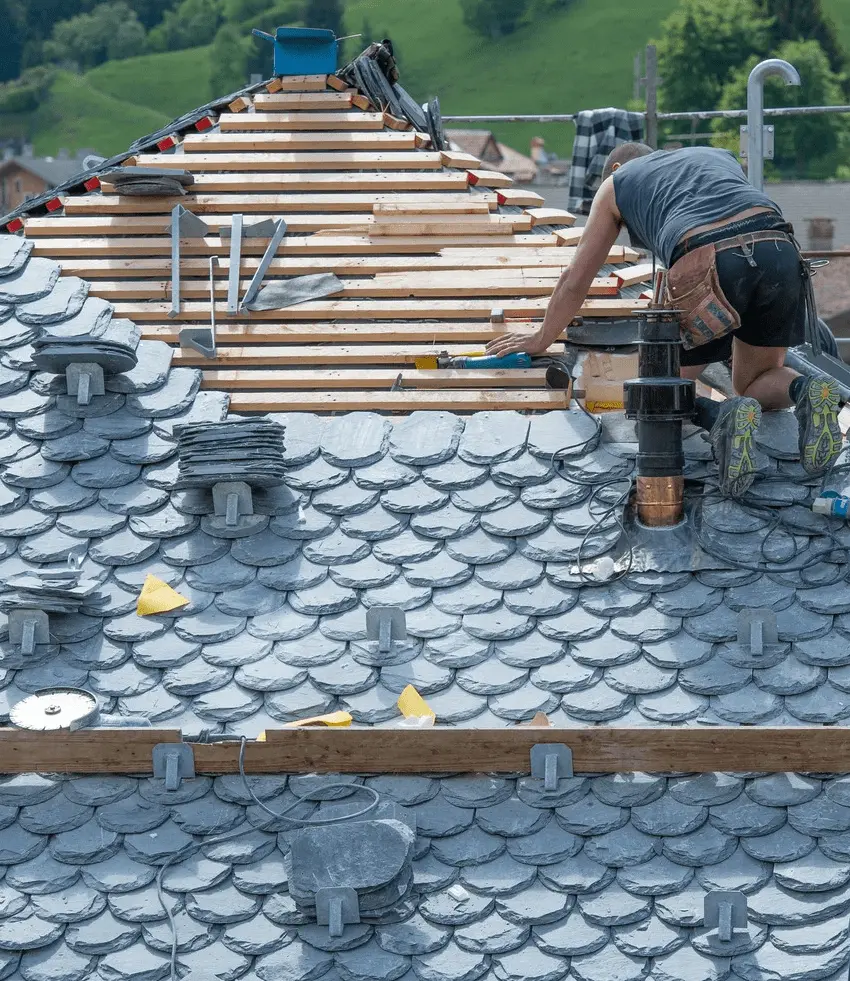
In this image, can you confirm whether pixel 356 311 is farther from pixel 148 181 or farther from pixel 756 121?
pixel 756 121

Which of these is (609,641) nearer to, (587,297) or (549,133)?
(587,297)

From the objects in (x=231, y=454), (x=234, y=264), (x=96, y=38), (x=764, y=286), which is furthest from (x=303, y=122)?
(x=96, y=38)

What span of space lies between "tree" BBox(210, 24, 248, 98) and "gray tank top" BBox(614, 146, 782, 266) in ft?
333

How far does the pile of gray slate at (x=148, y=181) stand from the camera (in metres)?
7.56

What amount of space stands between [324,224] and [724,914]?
4.12 metres

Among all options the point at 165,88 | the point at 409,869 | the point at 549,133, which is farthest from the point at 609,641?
the point at 165,88

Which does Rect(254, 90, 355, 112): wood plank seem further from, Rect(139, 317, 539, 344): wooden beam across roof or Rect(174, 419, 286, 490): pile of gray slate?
Rect(174, 419, 286, 490): pile of gray slate

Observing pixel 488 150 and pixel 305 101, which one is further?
pixel 488 150

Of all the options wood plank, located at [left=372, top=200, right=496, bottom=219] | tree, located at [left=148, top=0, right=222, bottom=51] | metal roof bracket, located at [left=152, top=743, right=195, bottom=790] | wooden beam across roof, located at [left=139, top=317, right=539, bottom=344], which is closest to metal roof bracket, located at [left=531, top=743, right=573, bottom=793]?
metal roof bracket, located at [left=152, top=743, right=195, bottom=790]

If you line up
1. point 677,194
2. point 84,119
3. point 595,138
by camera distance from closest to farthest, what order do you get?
point 677,194
point 595,138
point 84,119

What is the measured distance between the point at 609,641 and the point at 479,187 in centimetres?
307

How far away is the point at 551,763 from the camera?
16.7 ft

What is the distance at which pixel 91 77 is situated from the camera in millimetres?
110312

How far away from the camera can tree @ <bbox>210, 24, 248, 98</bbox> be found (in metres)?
105
